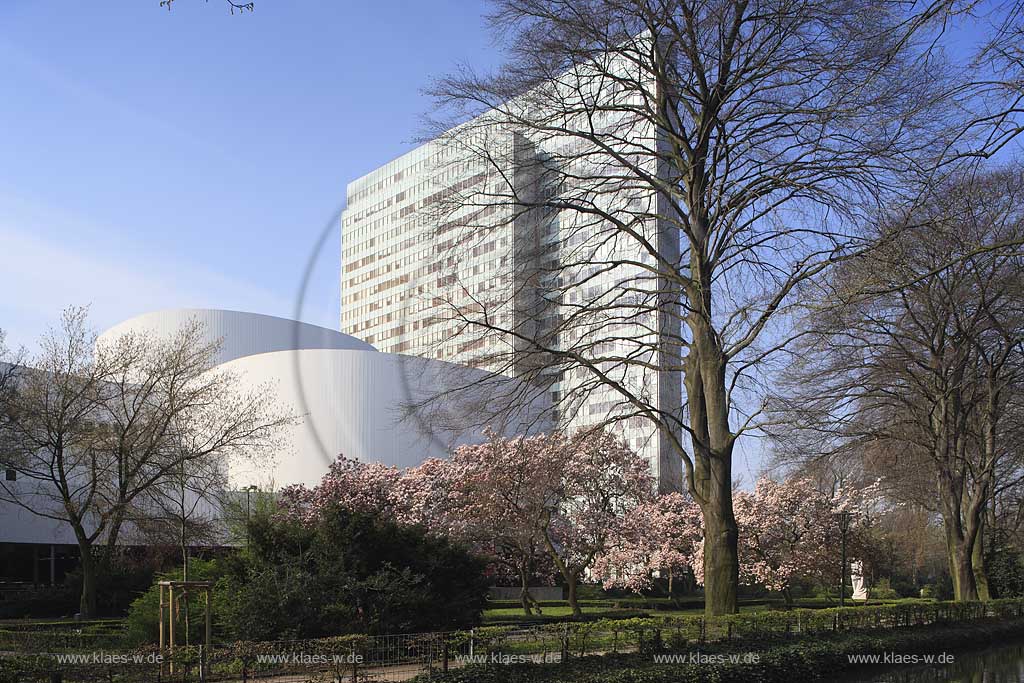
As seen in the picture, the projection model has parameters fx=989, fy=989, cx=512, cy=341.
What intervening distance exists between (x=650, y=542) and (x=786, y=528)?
6.13 metres

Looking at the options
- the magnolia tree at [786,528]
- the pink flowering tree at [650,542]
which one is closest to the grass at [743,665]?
the pink flowering tree at [650,542]

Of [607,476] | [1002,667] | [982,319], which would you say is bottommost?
[1002,667]

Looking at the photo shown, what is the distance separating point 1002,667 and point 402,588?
12.4 meters

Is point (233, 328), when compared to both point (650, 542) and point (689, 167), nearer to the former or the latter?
point (650, 542)

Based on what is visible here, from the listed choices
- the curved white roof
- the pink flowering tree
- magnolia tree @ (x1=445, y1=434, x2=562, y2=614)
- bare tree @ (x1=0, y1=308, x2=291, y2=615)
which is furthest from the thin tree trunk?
the curved white roof

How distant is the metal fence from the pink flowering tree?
2202 cm

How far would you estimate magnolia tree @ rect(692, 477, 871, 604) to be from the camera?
40.6m

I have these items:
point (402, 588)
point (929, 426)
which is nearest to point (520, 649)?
point (402, 588)

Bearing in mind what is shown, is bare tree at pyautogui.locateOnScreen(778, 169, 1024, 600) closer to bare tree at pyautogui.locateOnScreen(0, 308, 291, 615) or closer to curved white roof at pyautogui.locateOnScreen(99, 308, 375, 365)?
bare tree at pyautogui.locateOnScreen(0, 308, 291, 615)

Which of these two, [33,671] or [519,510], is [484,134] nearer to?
[33,671]

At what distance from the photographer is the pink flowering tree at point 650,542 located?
3900 cm

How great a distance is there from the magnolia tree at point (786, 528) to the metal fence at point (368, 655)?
24.6m

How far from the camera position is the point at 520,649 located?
14109mm

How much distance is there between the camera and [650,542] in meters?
40.4
